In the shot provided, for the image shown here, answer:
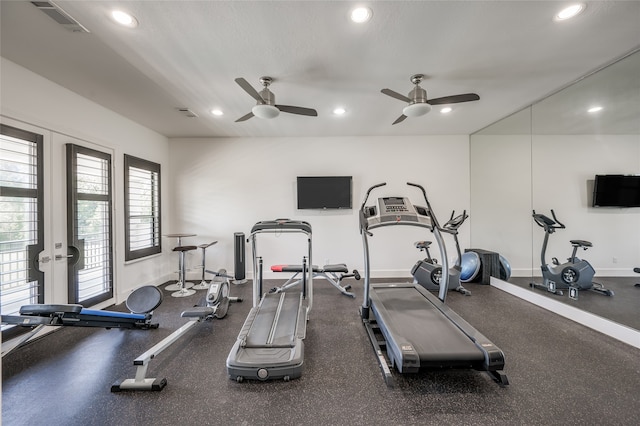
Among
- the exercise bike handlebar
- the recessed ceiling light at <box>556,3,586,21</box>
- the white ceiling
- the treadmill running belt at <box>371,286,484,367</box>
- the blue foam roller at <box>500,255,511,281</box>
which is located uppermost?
the recessed ceiling light at <box>556,3,586,21</box>

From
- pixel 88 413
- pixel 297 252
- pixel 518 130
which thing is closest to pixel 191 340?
pixel 88 413

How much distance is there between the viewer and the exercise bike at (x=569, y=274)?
147 inches

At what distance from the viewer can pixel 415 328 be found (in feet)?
8.57

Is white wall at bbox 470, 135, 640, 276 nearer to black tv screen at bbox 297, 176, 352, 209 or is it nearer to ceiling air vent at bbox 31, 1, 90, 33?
black tv screen at bbox 297, 176, 352, 209

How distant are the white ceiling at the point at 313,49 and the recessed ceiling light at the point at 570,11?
6 cm

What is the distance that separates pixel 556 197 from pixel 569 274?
126cm

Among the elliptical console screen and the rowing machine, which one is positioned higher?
the elliptical console screen

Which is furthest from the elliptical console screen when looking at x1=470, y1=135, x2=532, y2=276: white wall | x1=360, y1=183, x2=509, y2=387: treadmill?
x1=470, y1=135, x2=532, y2=276: white wall

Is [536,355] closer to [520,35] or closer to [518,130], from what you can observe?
[520,35]

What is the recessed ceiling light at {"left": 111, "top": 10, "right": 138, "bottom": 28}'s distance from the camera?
212 centimetres

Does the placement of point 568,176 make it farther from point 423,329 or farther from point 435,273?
point 423,329

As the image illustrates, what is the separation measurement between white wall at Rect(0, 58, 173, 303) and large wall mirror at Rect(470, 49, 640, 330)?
245 inches

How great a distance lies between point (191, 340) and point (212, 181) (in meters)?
3.14

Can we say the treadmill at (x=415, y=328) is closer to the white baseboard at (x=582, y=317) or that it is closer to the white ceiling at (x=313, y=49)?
the white ceiling at (x=313, y=49)
